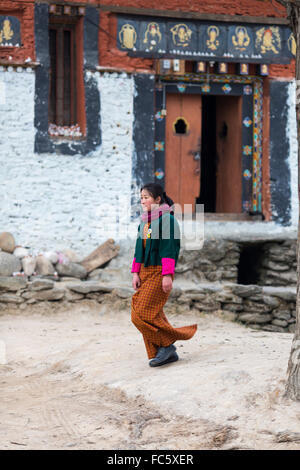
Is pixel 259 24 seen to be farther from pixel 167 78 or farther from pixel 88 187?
pixel 88 187

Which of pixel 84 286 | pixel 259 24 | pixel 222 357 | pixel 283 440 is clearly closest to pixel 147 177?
pixel 84 286

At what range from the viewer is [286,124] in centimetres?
1088

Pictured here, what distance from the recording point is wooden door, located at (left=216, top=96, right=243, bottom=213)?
36.2 ft

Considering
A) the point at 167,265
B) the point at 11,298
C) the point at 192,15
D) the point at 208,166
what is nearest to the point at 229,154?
the point at 192,15

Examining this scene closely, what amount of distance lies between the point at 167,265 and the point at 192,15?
6.35m

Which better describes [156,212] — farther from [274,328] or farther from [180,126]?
[180,126]

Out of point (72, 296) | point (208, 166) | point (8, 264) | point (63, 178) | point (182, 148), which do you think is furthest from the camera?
point (208, 166)

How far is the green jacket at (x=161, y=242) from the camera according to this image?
5188 mm

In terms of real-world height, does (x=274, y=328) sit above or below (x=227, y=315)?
below

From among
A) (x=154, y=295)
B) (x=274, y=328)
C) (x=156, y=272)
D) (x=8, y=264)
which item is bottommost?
(x=274, y=328)

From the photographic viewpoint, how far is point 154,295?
17.1 feet

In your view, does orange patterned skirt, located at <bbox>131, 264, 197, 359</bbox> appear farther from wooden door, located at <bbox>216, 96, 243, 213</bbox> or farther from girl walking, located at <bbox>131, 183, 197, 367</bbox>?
wooden door, located at <bbox>216, 96, 243, 213</bbox>

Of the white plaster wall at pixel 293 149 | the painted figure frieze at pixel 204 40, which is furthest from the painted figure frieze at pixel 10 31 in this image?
the white plaster wall at pixel 293 149

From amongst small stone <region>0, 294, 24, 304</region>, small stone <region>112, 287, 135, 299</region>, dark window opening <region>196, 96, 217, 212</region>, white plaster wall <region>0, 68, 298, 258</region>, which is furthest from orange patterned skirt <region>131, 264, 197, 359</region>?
dark window opening <region>196, 96, 217, 212</region>
